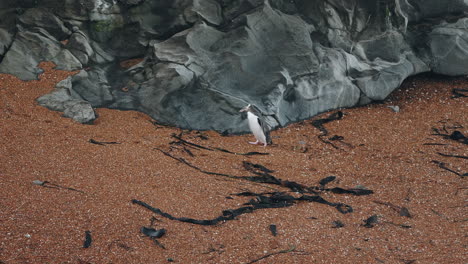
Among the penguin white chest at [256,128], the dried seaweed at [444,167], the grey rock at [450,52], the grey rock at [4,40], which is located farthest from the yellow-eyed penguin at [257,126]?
the grey rock at [450,52]

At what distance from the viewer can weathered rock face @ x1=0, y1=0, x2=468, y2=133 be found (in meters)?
8.76

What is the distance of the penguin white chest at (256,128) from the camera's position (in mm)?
7918

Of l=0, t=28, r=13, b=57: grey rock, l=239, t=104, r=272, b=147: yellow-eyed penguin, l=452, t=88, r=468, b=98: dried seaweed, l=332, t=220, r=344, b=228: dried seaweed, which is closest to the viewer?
l=332, t=220, r=344, b=228: dried seaweed

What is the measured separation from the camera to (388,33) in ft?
34.8

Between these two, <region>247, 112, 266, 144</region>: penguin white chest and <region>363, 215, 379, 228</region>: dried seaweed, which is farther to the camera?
<region>247, 112, 266, 144</region>: penguin white chest

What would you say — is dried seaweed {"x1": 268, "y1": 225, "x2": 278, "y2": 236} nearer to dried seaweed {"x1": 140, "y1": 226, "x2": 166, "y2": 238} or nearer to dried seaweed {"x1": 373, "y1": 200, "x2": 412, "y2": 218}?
dried seaweed {"x1": 140, "y1": 226, "x2": 166, "y2": 238}

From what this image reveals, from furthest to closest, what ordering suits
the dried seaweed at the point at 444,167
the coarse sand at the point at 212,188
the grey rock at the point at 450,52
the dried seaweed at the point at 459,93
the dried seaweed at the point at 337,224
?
the grey rock at the point at 450,52
the dried seaweed at the point at 459,93
the dried seaweed at the point at 444,167
the dried seaweed at the point at 337,224
the coarse sand at the point at 212,188

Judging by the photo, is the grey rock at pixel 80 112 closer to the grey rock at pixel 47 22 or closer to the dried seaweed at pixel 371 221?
the grey rock at pixel 47 22

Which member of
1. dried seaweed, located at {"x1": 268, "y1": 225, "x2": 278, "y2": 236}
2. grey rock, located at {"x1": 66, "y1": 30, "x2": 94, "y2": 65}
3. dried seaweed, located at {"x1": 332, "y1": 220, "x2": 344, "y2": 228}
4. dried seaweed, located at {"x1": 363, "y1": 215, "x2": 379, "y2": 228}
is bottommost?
dried seaweed, located at {"x1": 363, "y1": 215, "x2": 379, "y2": 228}

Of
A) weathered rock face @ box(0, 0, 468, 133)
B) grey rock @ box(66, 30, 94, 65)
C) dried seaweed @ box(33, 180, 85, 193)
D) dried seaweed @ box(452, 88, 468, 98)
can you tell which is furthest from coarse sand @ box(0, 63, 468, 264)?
dried seaweed @ box(452, 88, 468, 98)

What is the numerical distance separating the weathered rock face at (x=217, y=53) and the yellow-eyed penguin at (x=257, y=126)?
0.51 m

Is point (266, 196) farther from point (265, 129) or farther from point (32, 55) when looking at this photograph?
point (32, 55)

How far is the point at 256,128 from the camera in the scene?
798cm

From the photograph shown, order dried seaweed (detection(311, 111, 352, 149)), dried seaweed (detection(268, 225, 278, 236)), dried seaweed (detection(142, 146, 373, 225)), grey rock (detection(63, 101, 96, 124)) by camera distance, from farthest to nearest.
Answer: dried seaweed (detection(311, 111, 352, 149))
grey rock (detection(63, 101, 96, 124))
dried seaweed (detection(142, 146, 373, 225))
dried seaweed (detection(268, 225, 278, 236))
